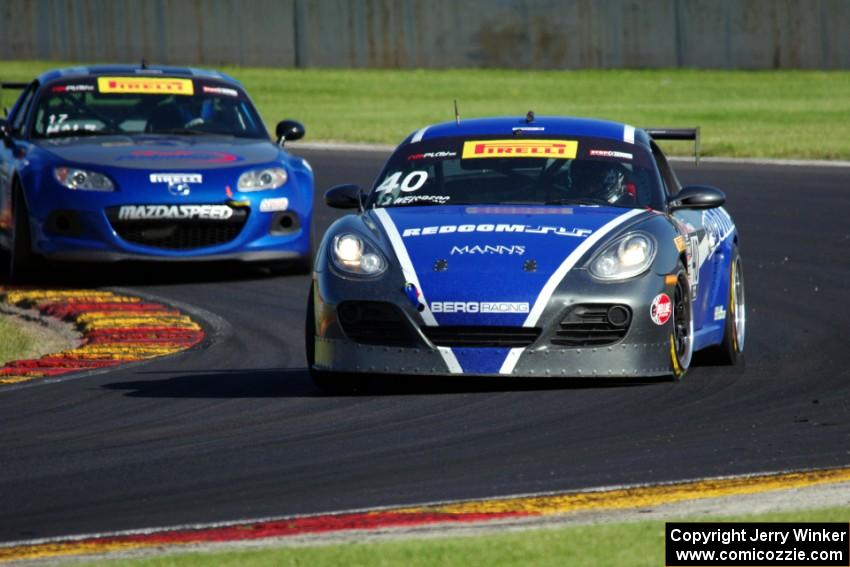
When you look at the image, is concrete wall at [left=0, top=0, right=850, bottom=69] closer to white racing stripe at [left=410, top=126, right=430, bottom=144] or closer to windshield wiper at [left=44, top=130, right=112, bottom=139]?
windshield wiper at [left=44, top=130, right=112, bottom=139]

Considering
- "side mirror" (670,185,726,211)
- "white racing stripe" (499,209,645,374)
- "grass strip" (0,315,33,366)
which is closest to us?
"white racing stripe" (499,209,645,374)

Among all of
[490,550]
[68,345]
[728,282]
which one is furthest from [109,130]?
[490,550]

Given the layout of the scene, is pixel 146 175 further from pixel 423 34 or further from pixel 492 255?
pixel 423 34

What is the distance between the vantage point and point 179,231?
44.7 ft

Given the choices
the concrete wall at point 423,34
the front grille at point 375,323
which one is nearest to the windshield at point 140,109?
the front grille at point 375,323

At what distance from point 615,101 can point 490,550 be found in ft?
93.7

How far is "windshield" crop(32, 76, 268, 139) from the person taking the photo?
14.5 metres

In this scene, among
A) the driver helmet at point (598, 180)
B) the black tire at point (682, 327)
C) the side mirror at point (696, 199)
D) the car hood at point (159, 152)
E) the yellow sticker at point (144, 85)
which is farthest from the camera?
the yellow sticker at point (144, 85)

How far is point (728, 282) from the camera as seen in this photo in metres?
9.89

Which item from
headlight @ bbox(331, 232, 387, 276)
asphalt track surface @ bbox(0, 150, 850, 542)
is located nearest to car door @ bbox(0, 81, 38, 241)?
asphalt track surface @ bbox(0, 150, 850, 542)

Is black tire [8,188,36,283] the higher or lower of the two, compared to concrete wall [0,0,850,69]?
higher

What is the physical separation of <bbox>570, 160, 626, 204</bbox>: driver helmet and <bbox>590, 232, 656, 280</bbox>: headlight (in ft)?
2.45

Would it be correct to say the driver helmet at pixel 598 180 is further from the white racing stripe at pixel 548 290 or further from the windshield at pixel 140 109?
the windshield at pixel 140 109

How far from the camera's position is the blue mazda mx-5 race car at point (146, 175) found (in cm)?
1351
